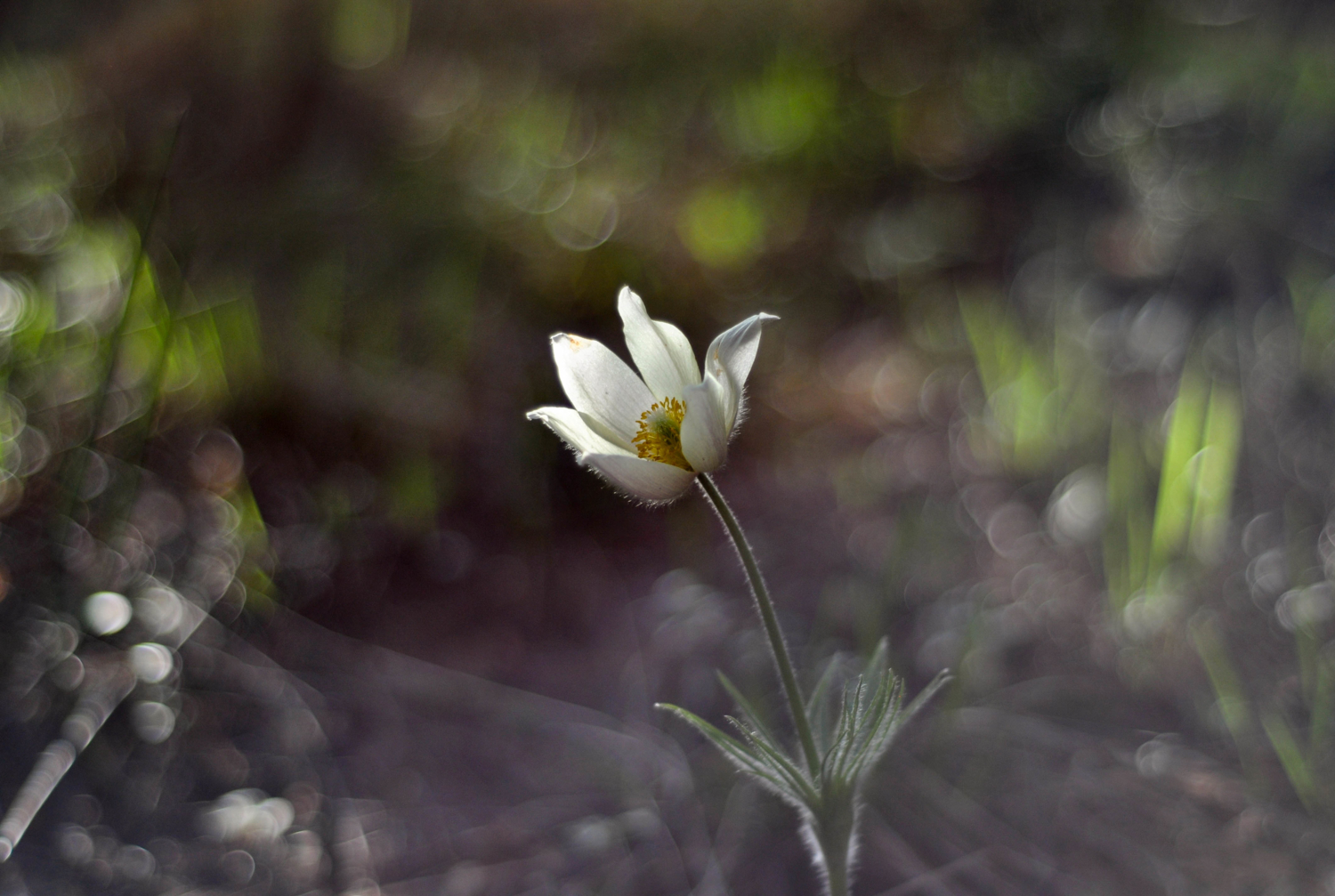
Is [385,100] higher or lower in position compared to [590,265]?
higher

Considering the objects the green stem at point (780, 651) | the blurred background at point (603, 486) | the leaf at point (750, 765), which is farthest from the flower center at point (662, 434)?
the blurred background at point (603, 486)

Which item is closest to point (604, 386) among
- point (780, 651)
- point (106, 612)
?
point (780, 651)

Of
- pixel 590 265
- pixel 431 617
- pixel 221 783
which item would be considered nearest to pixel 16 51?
pixel 590 265

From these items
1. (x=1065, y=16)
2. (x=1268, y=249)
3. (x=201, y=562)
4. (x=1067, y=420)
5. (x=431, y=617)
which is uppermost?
(x=1065, y=16)

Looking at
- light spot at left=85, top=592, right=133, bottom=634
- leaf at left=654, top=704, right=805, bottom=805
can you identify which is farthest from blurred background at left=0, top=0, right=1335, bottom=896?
leaf at left=654, top=704, right=805, bottom=805

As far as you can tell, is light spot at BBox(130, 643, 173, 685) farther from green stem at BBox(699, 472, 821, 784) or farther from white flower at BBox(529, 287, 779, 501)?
green stem at BBox(699, 472, 821, 784)

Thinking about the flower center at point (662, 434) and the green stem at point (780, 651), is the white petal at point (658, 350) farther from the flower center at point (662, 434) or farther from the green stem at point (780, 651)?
the green stem at point (780, 651)

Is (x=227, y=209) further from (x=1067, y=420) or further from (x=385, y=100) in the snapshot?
(x=1067, y=420)
